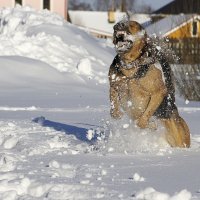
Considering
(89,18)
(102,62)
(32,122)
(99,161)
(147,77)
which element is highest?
(147,77)

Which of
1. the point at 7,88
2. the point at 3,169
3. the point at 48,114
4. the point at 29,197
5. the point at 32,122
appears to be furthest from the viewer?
the point at 7,88

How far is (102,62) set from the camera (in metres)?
19.5

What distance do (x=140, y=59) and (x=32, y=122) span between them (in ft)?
9.31

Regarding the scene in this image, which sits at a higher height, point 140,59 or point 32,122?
point 140,59

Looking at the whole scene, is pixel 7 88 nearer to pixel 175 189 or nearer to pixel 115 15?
pixel 175 189

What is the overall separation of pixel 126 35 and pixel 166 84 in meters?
0.73

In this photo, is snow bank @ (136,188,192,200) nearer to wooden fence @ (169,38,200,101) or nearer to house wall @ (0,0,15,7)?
wooden fence @ (169,38,200,101)

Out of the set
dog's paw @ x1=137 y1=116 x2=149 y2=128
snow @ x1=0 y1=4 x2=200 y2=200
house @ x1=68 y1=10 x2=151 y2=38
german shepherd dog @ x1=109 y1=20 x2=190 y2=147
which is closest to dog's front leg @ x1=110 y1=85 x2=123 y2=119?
german shepherd dog @ x1=109 y1=20 x2=190 y2=147

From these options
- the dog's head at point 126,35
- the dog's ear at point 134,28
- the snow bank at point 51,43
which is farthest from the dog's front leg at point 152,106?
the snow bank at point 51,43

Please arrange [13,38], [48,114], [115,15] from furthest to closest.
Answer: [115,15]
[13,38]
[48,114]

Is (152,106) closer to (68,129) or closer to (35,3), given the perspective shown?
(68,129)

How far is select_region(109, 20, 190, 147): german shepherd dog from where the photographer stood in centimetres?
598

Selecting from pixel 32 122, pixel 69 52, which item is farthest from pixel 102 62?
pixel 32 122

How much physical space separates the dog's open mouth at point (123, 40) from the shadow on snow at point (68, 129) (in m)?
1.29
